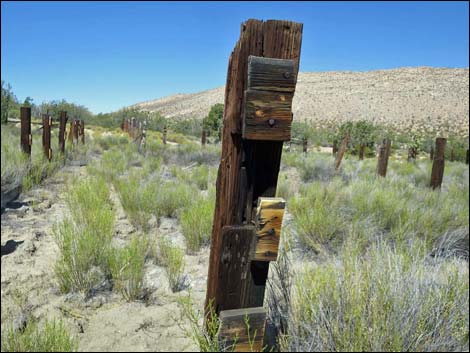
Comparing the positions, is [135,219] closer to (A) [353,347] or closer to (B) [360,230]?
(B) [360,230]

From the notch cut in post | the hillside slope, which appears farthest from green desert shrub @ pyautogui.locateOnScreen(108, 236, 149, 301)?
the hillside slope

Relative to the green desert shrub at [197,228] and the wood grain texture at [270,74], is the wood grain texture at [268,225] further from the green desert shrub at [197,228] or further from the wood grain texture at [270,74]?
the green desert shrub at [197,228]

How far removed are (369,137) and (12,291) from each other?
95.7 ft

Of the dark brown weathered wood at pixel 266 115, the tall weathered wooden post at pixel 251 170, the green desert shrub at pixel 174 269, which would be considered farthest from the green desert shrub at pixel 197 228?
the dark brown weathered wood at pixel 266 115

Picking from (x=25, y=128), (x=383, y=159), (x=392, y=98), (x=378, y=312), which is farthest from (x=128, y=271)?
(x=392, y=98)

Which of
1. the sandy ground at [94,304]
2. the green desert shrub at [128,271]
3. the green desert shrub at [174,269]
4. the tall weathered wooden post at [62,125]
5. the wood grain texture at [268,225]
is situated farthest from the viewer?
the tall weathered wooden post at [62,125]

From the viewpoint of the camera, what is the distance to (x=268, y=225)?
189 centimetres

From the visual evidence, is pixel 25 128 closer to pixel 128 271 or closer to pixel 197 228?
pixel 197 228

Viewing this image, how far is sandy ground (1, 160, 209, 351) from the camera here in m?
2.55

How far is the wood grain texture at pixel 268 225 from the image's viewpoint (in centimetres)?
185

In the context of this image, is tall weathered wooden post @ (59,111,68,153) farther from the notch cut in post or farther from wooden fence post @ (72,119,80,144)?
the notch cut in post

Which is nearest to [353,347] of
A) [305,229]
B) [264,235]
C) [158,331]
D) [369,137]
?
[264,235]

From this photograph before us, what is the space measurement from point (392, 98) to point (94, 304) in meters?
89.5

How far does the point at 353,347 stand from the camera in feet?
6.04
